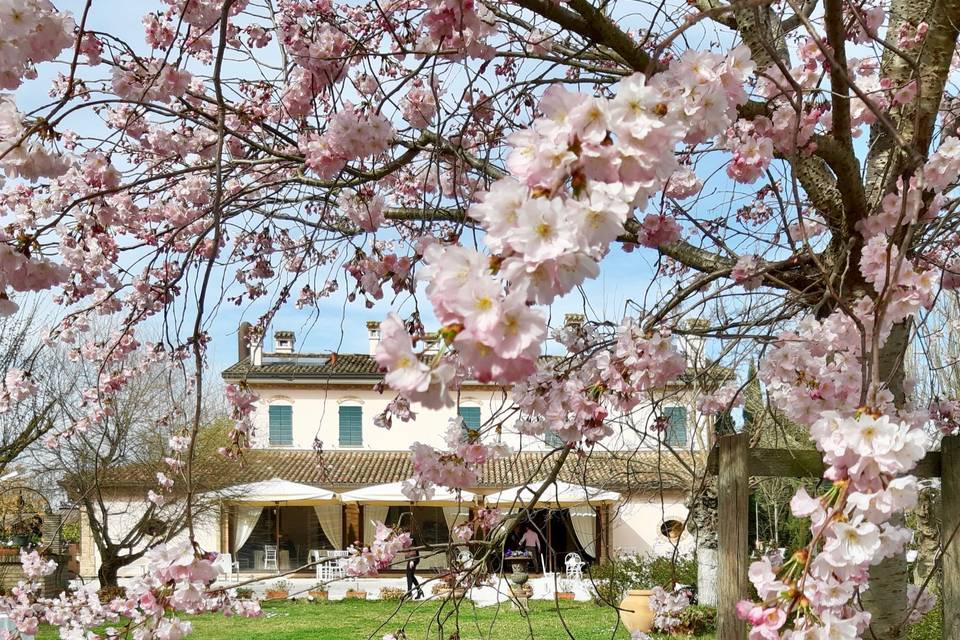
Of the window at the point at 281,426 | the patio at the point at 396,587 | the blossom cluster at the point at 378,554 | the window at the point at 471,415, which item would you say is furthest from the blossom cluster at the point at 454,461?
the window at the point at 281,426

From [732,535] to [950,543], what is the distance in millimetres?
737

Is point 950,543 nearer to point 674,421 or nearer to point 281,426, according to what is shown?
point 674,421

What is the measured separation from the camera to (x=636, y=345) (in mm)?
2695

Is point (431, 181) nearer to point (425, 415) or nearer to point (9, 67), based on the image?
point (9, 67)

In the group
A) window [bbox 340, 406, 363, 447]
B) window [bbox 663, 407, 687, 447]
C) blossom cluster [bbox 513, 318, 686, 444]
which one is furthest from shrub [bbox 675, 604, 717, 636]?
window [bbox 340, 406, 363, 447]

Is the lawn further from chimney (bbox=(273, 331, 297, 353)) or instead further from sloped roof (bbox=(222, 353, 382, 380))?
chimney (bbox=(273, 331, 297, 353))

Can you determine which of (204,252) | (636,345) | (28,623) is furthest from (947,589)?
(28,623)

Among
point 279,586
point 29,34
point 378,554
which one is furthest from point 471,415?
point 29,34

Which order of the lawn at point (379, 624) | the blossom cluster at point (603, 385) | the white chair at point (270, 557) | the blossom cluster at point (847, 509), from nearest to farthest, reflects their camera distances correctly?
the blossom cluster at point (847, 509), the blossom cluster at point (603, 385), the lawn at point (379, 624), the white chair at point (270, 557)

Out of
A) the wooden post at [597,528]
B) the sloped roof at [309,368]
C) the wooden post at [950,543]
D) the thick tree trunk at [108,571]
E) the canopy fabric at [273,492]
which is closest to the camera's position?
the wooden post at [950,543]

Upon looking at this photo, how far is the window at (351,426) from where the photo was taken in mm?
23578

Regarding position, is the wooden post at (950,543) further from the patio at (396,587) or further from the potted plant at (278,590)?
the potted plant at (278,590)

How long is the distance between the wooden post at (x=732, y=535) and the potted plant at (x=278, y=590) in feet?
44.9

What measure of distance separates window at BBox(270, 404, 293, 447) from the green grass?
959 centimetres
